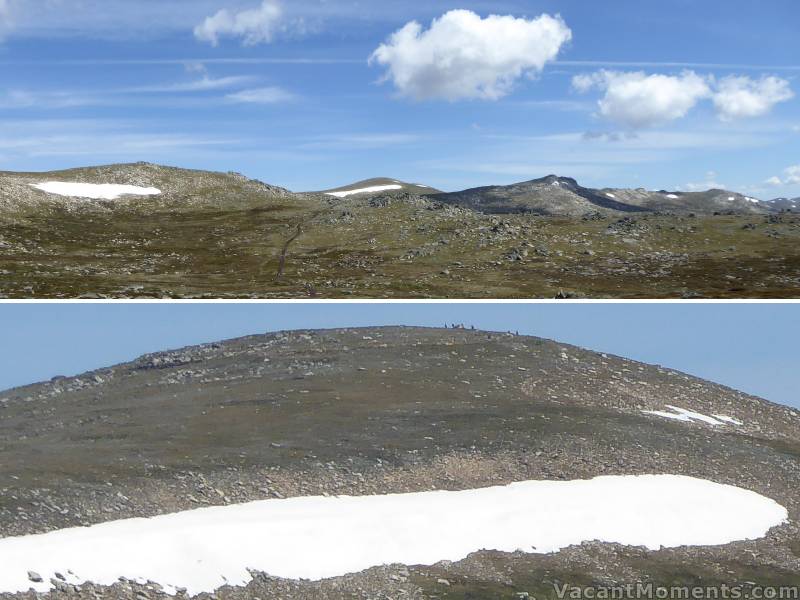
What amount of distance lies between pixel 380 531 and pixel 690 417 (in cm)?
2917

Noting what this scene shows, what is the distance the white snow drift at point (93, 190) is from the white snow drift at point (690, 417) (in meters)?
88.6

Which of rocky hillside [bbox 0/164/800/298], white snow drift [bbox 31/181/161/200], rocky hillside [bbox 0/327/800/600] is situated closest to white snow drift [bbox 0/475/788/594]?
rocky hillside [bbox 0/327/800/600]

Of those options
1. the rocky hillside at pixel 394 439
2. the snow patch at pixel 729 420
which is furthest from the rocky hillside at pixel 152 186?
the snow patch at pixel 729 420

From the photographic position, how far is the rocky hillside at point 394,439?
84.2 feet

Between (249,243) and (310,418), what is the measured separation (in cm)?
4849

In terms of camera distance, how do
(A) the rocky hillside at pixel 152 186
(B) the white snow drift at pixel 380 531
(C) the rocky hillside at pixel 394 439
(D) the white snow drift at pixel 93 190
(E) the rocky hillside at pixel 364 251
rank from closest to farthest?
1. (B) the white snow drift at pixel 380 531
2. (C) the rocky hillside at pixel 394 439
3. (E) the rocky hillside at pixel 364 251
4. (A) the rocky hillside at pixel 152 186
5. (D) the white snow drift at pixel 93 190

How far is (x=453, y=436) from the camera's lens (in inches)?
1395

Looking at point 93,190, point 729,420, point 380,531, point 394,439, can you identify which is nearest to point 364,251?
point 729,420

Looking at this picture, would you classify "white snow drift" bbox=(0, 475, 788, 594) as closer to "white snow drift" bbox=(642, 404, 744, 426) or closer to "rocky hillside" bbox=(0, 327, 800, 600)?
"rocky hillside" bbox=(0, 327, 800, 600)

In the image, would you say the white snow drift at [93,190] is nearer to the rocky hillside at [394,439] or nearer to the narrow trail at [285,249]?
the narrow trail at [285,249]

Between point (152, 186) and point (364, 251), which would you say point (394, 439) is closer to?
point (364, 251)

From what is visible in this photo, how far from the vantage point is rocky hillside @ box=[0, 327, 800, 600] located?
25.7 meters

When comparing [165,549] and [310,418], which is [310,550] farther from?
[310,418]

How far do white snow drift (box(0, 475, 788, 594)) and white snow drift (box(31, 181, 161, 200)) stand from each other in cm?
9394
